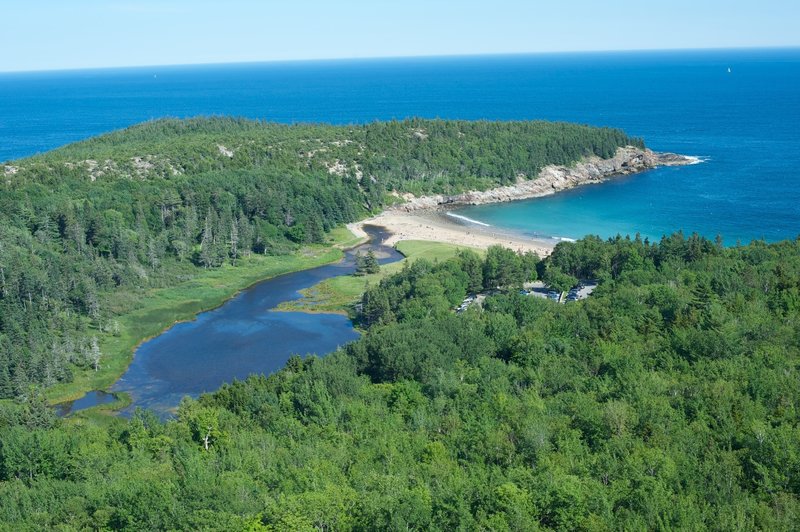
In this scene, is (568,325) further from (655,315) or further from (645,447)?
(645,447)

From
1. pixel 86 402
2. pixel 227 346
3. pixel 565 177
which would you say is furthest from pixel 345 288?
pixel 565 177

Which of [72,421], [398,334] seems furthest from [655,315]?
[72,421]

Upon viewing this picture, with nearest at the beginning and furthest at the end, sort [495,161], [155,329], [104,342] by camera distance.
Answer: [104,342], [155,329], [495,161]

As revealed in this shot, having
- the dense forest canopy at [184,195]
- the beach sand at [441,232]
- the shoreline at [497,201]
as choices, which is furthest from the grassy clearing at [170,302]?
the shoreline at [497,201]

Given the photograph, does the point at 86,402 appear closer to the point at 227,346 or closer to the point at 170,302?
the point at 227,346

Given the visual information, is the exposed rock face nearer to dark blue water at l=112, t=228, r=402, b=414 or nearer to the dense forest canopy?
the dense forest canopy

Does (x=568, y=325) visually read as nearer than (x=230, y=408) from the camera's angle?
No

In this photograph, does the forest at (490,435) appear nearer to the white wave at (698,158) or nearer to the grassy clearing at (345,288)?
the grassy clearing at (345,288)
